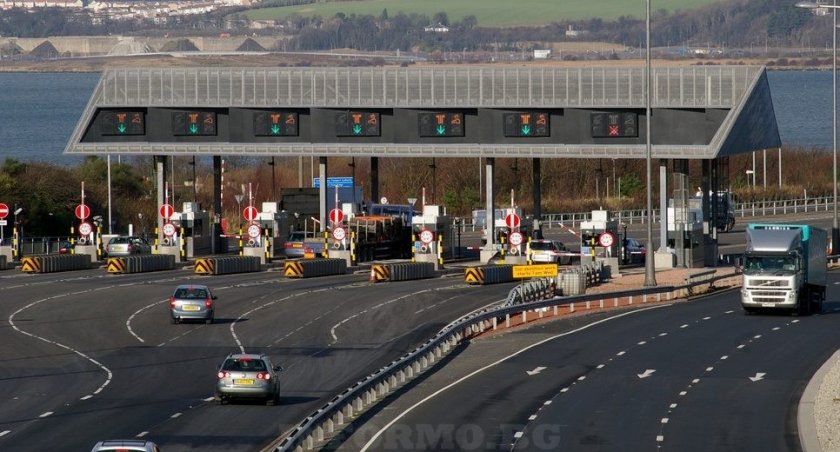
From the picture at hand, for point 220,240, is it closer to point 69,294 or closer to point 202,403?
point 69,294

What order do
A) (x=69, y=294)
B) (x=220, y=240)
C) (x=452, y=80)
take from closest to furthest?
(x=69, y=294) → (x=452, y=80) → (x=220, y=240)

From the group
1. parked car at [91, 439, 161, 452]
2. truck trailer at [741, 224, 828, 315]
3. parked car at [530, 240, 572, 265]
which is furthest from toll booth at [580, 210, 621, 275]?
parked car at [91, 439, 161, 452]

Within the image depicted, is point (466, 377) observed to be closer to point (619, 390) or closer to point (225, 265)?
point (619, 390)

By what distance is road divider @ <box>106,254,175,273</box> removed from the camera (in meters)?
72.3

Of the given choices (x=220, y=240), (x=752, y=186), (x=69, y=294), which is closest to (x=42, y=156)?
(x=752, y=186)

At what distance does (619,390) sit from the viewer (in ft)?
129

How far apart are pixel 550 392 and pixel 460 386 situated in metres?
2.36

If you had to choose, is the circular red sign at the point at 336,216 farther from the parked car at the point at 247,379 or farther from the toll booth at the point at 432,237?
the parked car at the point at 247,379

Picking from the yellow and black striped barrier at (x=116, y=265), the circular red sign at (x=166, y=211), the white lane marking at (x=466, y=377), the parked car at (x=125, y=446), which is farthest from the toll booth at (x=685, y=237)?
the parked car at (x=125, y=446)

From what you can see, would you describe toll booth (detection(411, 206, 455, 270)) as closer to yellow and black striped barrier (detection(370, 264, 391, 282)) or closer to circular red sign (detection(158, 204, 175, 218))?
yellow and black striped barrier (detection(370, 264, 391, 282))

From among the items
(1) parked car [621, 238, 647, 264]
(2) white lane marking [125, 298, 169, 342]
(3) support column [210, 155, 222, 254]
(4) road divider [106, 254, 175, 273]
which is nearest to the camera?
(2) white lane marking [125, 298, 169, 342]

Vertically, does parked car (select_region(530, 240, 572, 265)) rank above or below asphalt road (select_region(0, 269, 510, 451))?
above

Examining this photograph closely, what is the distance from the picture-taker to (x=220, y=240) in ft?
278

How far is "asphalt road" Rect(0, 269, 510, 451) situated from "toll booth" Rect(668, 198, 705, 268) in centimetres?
1174
